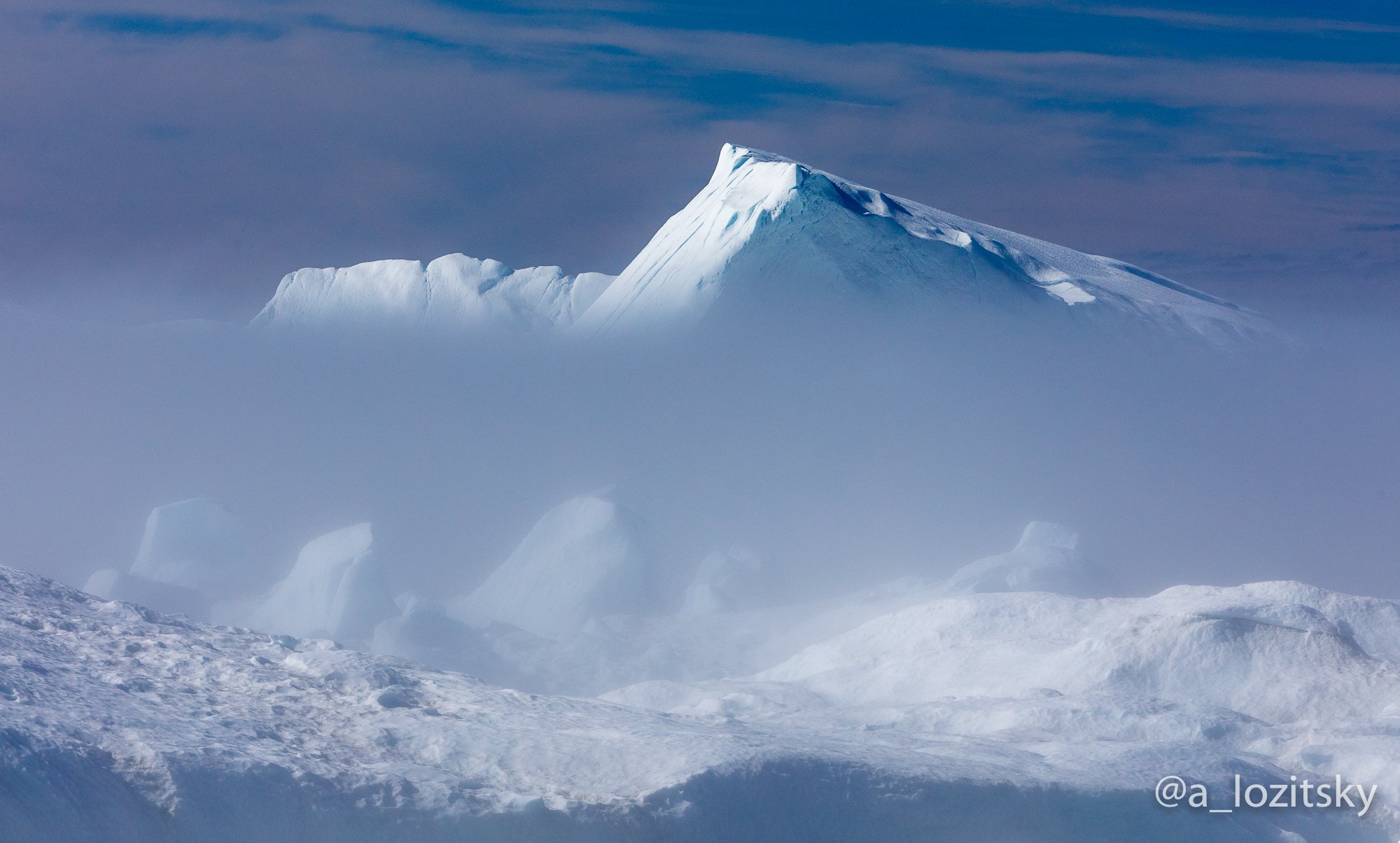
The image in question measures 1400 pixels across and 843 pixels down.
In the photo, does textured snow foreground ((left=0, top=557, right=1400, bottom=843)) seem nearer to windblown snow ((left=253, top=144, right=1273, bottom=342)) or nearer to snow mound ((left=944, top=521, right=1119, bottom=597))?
snow mound ((left=944, top=521, right=1119, bottom=597))

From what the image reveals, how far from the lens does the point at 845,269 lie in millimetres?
33594

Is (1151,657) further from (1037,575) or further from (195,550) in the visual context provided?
(195,550)

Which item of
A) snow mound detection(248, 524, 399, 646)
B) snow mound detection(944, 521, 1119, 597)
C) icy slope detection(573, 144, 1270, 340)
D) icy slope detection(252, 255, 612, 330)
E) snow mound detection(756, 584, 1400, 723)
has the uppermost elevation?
icy slope detection(252, 255, 612, 330)

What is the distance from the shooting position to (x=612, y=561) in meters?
26.0

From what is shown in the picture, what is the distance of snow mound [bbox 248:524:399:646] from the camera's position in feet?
79.3

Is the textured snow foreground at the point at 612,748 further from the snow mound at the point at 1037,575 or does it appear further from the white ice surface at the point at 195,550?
the white ice surface at the point at 195,550

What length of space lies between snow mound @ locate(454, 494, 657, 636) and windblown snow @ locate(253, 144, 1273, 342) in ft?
29.2

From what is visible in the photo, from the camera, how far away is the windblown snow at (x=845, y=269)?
110 feet

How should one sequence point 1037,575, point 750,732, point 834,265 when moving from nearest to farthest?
1. point 750,732
2. point 1037,575
3. point 834,265

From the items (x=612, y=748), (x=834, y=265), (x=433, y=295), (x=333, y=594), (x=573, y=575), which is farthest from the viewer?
(x=433, y=295)

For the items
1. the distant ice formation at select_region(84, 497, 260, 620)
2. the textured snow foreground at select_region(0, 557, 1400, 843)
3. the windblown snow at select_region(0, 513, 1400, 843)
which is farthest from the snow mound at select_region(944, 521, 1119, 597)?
the distant ice formation at select_region(84, 497, 260, 620)

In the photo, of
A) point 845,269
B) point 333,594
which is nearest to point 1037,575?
point 845,269

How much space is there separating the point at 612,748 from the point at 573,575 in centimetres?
1866

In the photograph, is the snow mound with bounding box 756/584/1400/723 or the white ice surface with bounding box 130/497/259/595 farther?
the white ice surface with bounding box 130/497/259/595
